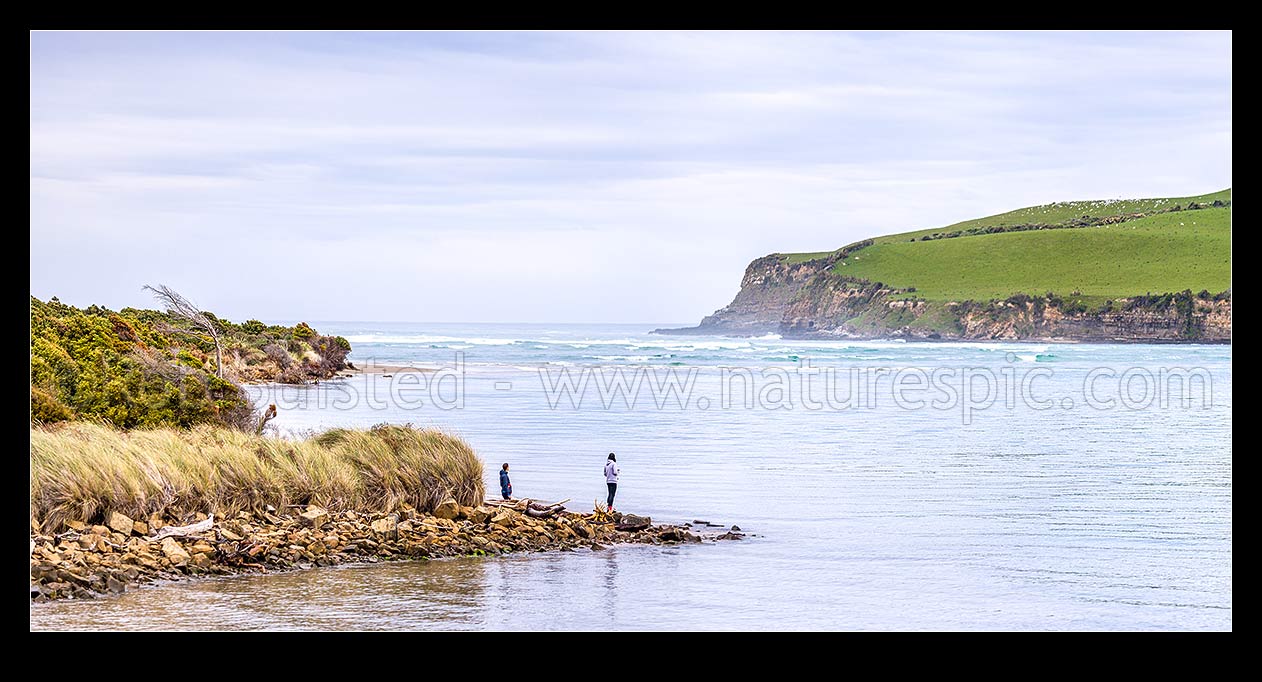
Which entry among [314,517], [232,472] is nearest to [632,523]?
[314,517]

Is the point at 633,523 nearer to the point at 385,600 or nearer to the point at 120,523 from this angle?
the point at 385,600

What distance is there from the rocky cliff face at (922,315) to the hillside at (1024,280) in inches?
6.0

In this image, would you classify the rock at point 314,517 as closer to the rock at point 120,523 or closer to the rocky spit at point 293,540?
the rocky spit at point 293,540

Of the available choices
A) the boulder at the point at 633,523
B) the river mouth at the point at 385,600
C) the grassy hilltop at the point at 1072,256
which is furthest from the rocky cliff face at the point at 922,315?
the river mouth at the point at 385,600

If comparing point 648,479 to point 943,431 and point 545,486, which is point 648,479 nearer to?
point 545,486

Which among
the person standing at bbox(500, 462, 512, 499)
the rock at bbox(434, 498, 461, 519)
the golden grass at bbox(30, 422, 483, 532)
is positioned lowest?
the rock at bbox(434, 498, 461, 519)

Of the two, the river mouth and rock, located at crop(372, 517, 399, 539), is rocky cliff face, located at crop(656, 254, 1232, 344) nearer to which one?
rock, located at crop(372, 517, 399, 539)

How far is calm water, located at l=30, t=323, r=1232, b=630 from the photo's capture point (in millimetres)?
11305

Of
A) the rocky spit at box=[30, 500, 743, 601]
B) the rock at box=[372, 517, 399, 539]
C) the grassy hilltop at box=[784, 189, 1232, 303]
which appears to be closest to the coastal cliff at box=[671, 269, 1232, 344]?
the grassy hilltop at box=[784, 189, 1232, 303]

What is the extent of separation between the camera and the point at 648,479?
66.8 ft

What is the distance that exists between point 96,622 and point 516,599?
12.4 feet

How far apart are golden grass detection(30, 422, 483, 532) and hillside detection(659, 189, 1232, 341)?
109 m

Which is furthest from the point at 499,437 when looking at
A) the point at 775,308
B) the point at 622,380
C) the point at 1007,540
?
the point at 775,308
